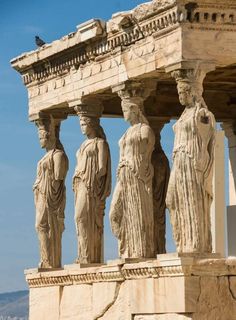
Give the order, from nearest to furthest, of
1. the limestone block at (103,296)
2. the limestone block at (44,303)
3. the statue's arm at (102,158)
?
the limestone block at (103,296) → the statue's arm at (102,158) → the limestone block at (44,303)

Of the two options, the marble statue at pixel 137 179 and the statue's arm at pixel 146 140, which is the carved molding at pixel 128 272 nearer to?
the marble statue at pixel 137 179

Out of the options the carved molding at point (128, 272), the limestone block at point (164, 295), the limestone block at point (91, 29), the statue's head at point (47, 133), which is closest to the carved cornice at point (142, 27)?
the limestone block at point (91, 29)

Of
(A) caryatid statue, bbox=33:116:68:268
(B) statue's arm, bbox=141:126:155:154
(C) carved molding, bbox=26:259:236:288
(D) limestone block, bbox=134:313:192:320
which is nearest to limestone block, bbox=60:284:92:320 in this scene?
(C) carved molding, bbox=26:259:236:288

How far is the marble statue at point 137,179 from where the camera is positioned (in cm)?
2697

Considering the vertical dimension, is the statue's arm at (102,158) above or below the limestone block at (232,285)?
above

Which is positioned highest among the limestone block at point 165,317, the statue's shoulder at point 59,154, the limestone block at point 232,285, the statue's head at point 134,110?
the statue's head at point 134,110

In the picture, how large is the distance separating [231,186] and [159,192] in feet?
6.55

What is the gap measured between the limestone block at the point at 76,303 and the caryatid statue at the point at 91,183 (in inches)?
21.3

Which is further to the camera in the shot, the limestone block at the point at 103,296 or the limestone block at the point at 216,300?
the limestone block at the point at 103,296

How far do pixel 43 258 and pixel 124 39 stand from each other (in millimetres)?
5071

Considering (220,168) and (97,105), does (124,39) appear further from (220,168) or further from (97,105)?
(220,168)

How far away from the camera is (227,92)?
30.3m

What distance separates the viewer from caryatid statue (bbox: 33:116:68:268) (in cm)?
3047

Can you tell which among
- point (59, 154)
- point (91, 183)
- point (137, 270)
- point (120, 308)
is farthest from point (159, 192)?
point (137, 270)
